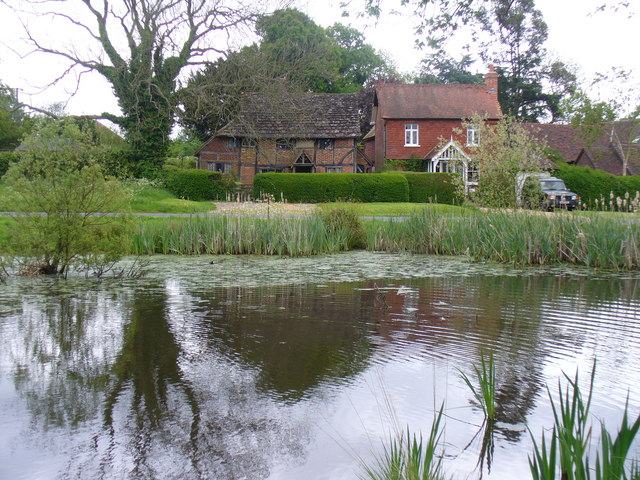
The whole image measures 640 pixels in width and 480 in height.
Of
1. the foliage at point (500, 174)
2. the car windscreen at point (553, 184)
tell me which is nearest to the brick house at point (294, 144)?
the car windscreen at point (553, 184)

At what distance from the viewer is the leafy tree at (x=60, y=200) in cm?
967

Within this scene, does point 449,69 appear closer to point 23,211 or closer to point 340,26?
point 340,26

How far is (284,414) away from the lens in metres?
4.12

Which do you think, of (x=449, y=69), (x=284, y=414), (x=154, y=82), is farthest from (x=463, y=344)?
(x=449, y=69)

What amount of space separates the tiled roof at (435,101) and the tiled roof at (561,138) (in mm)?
6540

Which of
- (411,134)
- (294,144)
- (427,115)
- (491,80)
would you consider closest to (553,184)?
(427,115)

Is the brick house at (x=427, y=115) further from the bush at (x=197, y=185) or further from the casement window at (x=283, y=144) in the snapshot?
the bush at (x=197, y=185)

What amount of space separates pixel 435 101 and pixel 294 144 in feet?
34.9

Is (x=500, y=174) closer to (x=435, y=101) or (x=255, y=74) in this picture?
(x=255, y=74)

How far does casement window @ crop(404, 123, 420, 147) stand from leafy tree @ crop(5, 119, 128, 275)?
32.5 metres

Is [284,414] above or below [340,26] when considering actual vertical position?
below

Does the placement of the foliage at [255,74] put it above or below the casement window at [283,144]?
above

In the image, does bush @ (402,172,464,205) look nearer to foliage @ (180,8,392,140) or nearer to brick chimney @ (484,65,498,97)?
foliage @ (180,8,392,140)

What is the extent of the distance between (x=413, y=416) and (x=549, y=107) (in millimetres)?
60899
